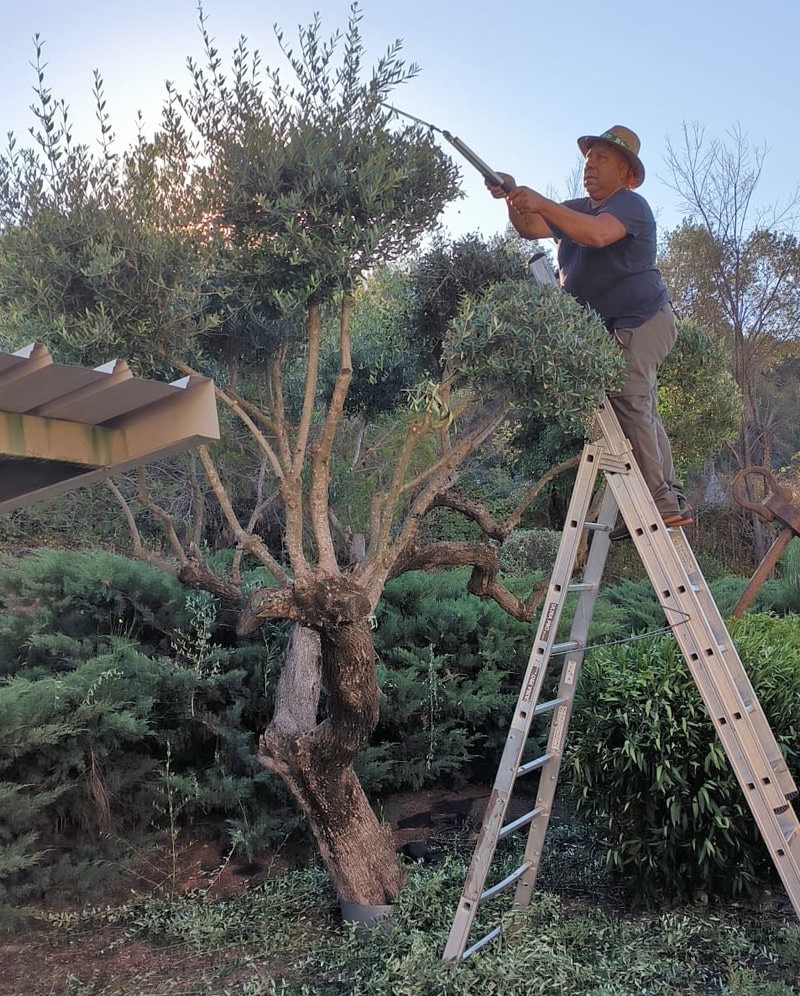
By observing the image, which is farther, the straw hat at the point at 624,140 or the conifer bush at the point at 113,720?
the conifer bush at the point at 113,720

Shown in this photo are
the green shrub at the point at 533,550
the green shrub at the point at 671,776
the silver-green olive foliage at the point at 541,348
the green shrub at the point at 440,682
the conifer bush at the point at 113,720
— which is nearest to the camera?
the silver-green olive foliage at the point at 541,348

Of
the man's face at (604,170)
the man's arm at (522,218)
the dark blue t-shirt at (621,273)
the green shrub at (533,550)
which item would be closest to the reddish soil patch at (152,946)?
the dark blue t-shirt at (621,273)

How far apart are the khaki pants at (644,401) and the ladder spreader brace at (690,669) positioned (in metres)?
0.08

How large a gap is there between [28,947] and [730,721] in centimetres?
359

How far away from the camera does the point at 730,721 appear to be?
332 centimetres

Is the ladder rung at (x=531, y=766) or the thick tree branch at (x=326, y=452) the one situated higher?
the thick tree branch at (x=326, y=452)

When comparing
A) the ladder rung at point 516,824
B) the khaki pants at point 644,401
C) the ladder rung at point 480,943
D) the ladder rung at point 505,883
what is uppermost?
the khaki pants at point 644,401

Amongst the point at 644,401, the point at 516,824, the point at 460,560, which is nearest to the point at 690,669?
the point at 516,824

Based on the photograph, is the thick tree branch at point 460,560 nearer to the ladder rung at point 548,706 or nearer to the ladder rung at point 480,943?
the ladder rung at point 548,706

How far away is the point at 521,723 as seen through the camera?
355cm

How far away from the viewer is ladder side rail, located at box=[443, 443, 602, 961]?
11.3ft

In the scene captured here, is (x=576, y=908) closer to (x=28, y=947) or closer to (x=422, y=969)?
(x=422, y=969)

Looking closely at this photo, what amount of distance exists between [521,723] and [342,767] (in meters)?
0.96

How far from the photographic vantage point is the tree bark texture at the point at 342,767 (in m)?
3.76
